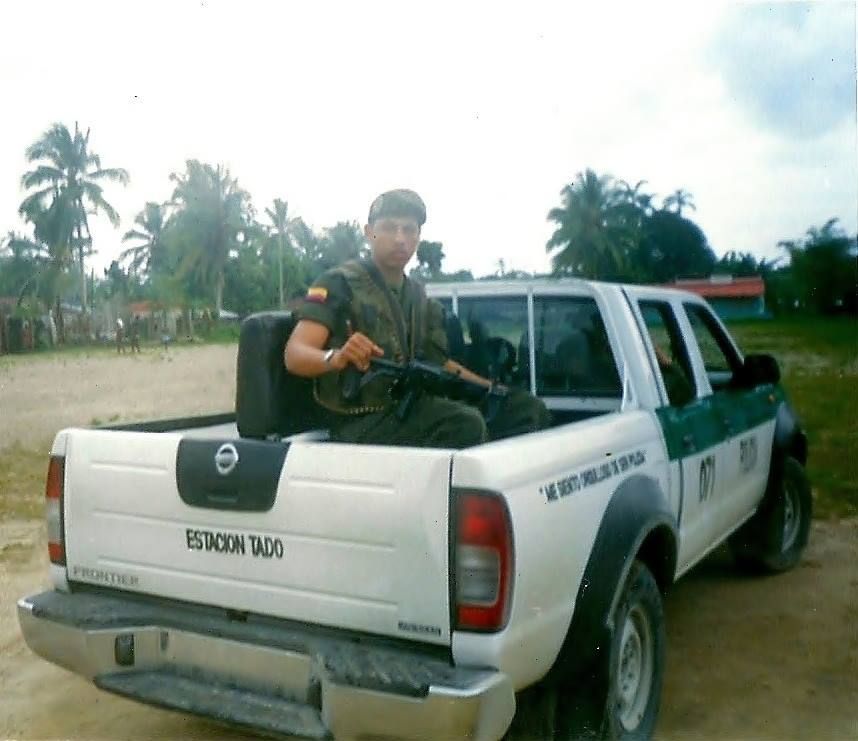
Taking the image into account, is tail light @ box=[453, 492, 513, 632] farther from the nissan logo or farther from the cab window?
the cab window

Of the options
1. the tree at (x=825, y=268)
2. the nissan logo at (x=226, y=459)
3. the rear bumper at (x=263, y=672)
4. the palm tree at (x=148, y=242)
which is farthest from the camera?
the palm tree at (x=148, y=242)

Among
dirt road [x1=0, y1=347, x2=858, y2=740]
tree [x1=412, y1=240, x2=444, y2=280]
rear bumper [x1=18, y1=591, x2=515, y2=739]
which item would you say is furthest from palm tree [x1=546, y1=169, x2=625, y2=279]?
rear bumper [x1=18, y1=591, x2=515, y2=739]

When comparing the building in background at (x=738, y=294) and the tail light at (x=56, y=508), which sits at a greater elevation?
the building in background at (x=738, y=294)

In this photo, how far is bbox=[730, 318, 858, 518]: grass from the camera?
19.8 feet

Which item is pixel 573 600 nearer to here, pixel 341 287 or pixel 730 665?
pixel 341 287

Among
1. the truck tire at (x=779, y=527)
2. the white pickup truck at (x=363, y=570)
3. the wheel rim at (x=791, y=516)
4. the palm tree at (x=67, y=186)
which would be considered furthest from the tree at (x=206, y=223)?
the wheel rim at (x=791, y=516)

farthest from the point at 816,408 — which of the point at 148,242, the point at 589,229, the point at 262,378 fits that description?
the point at 262,378

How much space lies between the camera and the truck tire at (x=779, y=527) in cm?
488

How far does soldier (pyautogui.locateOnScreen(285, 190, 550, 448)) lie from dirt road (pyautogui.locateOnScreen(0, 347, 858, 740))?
34.0 inches

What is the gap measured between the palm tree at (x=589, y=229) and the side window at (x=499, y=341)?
108 cm

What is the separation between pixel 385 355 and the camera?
308cm

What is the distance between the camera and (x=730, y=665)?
Answer: 3.76 meters

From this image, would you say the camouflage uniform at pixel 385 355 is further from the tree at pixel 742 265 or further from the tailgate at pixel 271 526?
the tree at pixel 742 265

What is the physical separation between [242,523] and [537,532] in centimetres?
81
